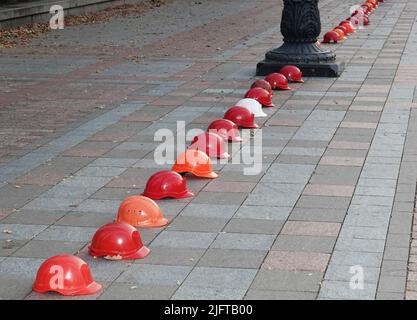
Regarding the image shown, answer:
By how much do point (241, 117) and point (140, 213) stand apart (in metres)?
3.80

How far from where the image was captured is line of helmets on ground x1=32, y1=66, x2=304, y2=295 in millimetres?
5934

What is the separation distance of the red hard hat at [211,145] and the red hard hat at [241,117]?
51.6 inches

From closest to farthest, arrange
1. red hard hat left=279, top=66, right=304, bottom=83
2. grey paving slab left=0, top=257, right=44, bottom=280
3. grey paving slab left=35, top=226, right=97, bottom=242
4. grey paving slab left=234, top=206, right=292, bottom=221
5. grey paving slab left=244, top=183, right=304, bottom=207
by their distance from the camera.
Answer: grey paving slab left=0, top=257, right=44, bottom=280 < grey paving slab left=35, top=226, right=97, bottom=242 < grey paving slab left=234, top=206, right=292, bottom=221 < grey paving slab left=244, top=183, right=304, bottom=207 < red hard hat left=279, top=66, right=304, bottom=83

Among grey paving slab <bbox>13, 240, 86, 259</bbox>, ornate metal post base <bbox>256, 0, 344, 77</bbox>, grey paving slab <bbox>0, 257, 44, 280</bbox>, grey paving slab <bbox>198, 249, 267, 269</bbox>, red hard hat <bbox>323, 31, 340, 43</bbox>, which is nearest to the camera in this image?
grey paving slab <bbox>0, 257, 44, 280</bbox>

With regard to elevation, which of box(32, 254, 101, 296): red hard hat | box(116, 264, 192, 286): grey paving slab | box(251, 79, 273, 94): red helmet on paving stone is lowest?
box(251, 79, 273, 94): red helmet on paving stone

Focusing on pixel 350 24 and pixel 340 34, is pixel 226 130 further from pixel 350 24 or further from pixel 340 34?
pixel 350 24

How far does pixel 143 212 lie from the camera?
7.27m

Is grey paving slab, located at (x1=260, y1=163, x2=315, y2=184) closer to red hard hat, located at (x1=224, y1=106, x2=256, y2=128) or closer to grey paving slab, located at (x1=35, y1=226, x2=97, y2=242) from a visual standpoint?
red hard hat, located at (x1=224, y1=106, x2=256, y2=128)

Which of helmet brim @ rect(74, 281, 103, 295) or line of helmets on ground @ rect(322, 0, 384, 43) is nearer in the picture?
helmet brim @ rect(74, 281, 103, 295)

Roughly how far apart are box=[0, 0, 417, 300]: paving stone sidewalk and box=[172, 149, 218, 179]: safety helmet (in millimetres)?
102

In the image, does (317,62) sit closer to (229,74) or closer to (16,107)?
(229,74)

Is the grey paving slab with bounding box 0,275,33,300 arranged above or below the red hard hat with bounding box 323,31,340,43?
above

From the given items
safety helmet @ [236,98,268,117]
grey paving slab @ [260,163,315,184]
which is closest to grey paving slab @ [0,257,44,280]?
grey paving slab @ [260,163,315,184]

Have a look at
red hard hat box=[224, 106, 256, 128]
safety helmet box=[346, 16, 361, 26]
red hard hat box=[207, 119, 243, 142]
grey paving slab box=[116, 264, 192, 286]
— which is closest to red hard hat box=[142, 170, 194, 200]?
grey paving slab box=[116, 264, 192, 286]
